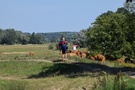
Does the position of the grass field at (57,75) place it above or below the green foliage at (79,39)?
below

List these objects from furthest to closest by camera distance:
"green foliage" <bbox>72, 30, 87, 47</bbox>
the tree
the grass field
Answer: "green foliage" <bbox>72, 30, 87, 47</bbox> → the tree → the grass field

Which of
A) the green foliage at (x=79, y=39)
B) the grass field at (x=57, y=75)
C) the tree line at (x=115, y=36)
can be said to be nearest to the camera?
the grass field at (x=57, y=75)

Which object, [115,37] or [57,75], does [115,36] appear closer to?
[115,37]

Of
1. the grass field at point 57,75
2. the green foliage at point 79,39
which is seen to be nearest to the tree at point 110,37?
the grass field at point 57,75

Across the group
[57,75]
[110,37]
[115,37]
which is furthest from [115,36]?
[57,75]

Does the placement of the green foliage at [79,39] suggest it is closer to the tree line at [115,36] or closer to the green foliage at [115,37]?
the tree line at [115,36]

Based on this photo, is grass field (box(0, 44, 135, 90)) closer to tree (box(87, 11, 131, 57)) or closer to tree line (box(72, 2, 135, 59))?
tree line (box(72, 2, 135, 59))

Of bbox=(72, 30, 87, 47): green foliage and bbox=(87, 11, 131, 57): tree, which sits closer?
bbox=(87, 11, 131, 57): tree

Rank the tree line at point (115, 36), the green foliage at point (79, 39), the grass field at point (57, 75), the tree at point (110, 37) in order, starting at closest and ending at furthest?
the grass field at point (57, 75) < the tree line at point (115, 36) < the tree at point (110, 37) < the green foliage at point (79, 39)

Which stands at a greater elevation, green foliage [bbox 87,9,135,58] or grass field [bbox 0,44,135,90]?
green foliage [bbox 87,9,135,58]

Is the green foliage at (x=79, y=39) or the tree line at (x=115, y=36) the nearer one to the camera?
the tree line at (x=115, y=36)

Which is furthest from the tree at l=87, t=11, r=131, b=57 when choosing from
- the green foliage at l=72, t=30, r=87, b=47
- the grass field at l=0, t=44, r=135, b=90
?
Result: the green foliage at l=72, t=30, r=87, b=47

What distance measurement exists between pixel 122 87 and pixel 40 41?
437 feet

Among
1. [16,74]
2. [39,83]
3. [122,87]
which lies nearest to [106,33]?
[16,74]
